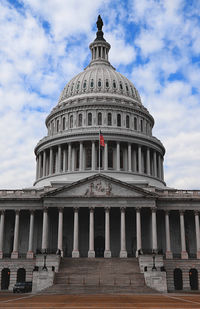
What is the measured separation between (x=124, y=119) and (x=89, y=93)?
1027 cm

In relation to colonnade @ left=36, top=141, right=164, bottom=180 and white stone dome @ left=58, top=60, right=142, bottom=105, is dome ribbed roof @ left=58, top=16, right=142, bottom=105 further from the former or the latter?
colonnade @ left=36, top=141, right=164, bottom=180

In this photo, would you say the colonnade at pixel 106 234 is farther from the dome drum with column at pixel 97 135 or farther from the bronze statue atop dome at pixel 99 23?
the bronze statue atop dome at pixel 99 23

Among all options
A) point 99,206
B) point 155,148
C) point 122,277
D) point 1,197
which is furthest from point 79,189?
point 155,148

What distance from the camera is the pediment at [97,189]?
204ft

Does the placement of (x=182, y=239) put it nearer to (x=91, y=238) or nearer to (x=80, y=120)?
(x=91, y=238)

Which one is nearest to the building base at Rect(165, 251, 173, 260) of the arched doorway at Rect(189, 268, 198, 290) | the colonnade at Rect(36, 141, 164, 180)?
the arched doorway at Rect(189, 268, 198, 290)

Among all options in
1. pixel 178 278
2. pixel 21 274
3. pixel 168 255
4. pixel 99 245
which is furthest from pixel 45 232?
pixel 178 278

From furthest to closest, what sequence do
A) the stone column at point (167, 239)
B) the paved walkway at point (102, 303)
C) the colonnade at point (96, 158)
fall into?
1. the colonnade at point (96, 158)
2. the stone column at point (167, 239)
3. the paved walkway at point (102, 303)

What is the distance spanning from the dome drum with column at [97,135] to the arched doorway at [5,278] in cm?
1914

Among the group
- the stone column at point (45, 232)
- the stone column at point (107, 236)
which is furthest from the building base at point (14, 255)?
the stone column at point (107, 236)

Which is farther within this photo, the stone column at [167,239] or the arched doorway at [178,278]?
the stone column at [167,239]

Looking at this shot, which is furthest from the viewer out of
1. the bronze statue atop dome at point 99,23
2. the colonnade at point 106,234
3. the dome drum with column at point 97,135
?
the bronze statue atop dome at point 99,23

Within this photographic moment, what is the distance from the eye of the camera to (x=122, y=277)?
159 feet

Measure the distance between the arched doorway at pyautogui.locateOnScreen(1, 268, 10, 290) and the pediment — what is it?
41.9 ft
